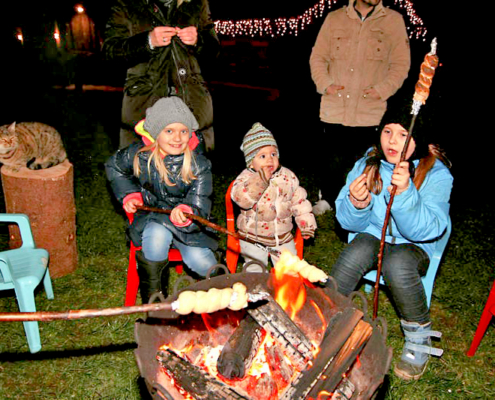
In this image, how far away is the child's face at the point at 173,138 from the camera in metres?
3.11

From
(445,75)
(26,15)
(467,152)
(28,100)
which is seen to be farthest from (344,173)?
(26,15)

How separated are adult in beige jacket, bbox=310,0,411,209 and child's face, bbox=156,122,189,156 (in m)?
1.84

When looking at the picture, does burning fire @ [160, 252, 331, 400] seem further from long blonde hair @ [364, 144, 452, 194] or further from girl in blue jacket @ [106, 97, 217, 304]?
long blonde hair @ [364, 144, 452, 194]

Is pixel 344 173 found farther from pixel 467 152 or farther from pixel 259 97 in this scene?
pixel 259 97

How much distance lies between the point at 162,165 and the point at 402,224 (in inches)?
65.2

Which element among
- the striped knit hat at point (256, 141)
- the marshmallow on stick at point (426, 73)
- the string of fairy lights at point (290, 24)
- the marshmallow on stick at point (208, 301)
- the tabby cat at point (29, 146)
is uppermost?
the string of fairy lights at point (290, 24)

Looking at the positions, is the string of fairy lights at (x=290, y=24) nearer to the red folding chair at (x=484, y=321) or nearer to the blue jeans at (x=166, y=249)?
the red folding chair at (x=484, y=321)

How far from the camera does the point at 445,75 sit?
2854mm

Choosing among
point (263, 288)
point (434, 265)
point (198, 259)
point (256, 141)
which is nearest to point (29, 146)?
point (198, 259)

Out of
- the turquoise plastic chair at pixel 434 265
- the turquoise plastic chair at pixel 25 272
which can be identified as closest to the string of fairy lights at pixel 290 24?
the turquoise plastic chair at pixel 434 265

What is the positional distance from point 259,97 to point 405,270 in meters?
11.0

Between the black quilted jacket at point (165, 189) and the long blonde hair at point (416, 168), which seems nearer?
the long blonde hair at point (416, 168)

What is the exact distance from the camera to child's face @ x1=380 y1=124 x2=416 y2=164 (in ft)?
9.06

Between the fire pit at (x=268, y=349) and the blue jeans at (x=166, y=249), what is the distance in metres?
0.65
